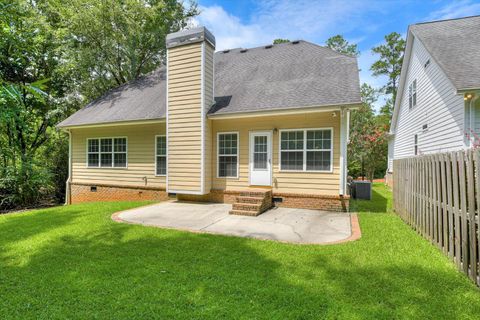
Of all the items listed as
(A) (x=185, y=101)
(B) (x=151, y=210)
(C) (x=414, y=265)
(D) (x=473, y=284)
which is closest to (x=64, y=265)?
(B) (x=151, y=210)

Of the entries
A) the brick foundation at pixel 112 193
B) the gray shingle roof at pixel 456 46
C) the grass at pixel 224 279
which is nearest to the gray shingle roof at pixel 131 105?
the brick foundation at pixel 112 193

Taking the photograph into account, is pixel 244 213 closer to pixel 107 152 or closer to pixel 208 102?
pixel 208 102

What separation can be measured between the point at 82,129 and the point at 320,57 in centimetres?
1069

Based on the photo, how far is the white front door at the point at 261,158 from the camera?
27.5 ft

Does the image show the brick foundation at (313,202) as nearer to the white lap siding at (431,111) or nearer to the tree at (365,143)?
the white lap siding at (431,111)

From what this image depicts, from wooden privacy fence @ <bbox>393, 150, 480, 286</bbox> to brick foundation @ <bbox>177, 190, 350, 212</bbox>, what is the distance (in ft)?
6.20

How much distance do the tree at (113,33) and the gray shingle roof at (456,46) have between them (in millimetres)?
13023

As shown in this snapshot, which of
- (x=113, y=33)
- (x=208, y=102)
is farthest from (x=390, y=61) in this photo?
(x=113, y=33)

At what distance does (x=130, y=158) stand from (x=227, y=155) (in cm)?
444

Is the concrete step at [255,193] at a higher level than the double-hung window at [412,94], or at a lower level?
lower

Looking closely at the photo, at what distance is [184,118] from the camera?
8.73 metres

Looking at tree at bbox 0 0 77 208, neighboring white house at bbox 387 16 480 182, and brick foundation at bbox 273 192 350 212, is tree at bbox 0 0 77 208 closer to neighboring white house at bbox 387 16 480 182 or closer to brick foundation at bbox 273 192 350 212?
brick foundation at bbox 273 192 350 212

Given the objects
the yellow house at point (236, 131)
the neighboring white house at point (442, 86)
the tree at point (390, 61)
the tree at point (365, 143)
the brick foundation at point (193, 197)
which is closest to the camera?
the neighboring white house at point (442, 86)

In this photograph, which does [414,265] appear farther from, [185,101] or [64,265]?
[185,101]
